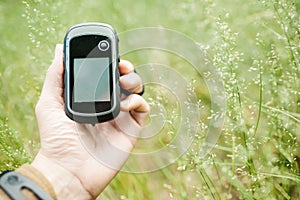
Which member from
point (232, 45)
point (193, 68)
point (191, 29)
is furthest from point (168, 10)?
point (232, 45)

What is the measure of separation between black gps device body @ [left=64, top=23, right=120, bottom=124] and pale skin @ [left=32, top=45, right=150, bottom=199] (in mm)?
33

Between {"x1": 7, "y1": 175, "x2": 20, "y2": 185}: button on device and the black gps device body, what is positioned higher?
the black gps device body

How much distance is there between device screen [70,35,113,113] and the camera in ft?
3.90

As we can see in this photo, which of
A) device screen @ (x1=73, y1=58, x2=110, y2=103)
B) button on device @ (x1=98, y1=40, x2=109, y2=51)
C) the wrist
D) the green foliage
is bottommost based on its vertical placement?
the wrist

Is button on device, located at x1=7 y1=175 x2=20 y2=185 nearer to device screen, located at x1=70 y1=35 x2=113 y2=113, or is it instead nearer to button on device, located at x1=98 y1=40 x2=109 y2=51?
device screen, located at x1=70 y1=35 x2=113 y2=113

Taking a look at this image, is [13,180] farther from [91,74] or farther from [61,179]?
[91,74]

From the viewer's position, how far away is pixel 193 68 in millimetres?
1705

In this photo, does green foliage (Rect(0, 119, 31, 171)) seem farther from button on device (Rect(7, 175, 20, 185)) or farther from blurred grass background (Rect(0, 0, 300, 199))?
button on device (Rect(7, 175, 20, 185))

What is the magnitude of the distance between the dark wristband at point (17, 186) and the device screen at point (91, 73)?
0.61 ft

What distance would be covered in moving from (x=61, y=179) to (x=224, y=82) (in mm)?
397

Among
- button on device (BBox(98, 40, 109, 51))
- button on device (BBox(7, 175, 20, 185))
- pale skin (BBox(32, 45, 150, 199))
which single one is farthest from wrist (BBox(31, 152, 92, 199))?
button on device (BBox(98, 40, 109, 51))

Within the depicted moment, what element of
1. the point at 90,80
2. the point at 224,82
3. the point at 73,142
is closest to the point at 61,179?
the point at 73,142

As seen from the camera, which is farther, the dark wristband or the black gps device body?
the black gps device body

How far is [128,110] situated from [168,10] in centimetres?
82
